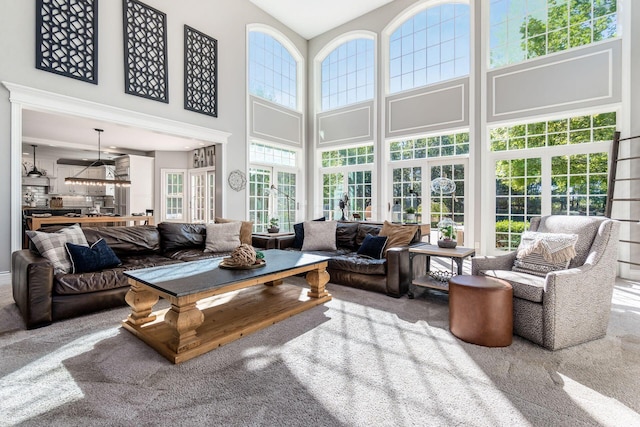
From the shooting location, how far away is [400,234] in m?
3.86

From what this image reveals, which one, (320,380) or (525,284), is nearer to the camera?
(320,380)

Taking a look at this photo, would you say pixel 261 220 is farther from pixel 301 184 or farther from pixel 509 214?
pixel 509 214

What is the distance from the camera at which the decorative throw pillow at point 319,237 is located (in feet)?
14.5

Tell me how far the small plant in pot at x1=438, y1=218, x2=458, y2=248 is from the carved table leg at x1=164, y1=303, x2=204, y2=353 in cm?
251

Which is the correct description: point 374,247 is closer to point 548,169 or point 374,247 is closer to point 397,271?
point 397,271

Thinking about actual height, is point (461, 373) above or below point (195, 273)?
below

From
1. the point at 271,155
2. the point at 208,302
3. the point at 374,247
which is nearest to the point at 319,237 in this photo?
the point at 374,247

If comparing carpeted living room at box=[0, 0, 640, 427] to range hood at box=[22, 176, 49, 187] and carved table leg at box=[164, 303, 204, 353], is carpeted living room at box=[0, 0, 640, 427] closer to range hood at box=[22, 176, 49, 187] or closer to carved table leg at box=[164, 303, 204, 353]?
carved table leg at box=[164, 303, 204, 353]

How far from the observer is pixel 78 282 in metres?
2.67

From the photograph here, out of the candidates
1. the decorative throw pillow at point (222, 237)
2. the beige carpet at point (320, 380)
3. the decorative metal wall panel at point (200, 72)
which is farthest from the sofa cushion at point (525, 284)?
the decorative metal wall panel at point (200, 72)

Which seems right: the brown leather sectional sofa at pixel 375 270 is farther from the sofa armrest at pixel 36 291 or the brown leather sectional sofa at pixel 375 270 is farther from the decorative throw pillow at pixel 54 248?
the sofa armrest at pixel 36 291

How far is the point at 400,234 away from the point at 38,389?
339 centimetres

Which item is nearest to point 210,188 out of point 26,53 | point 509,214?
point 26,53

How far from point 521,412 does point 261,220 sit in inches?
238
